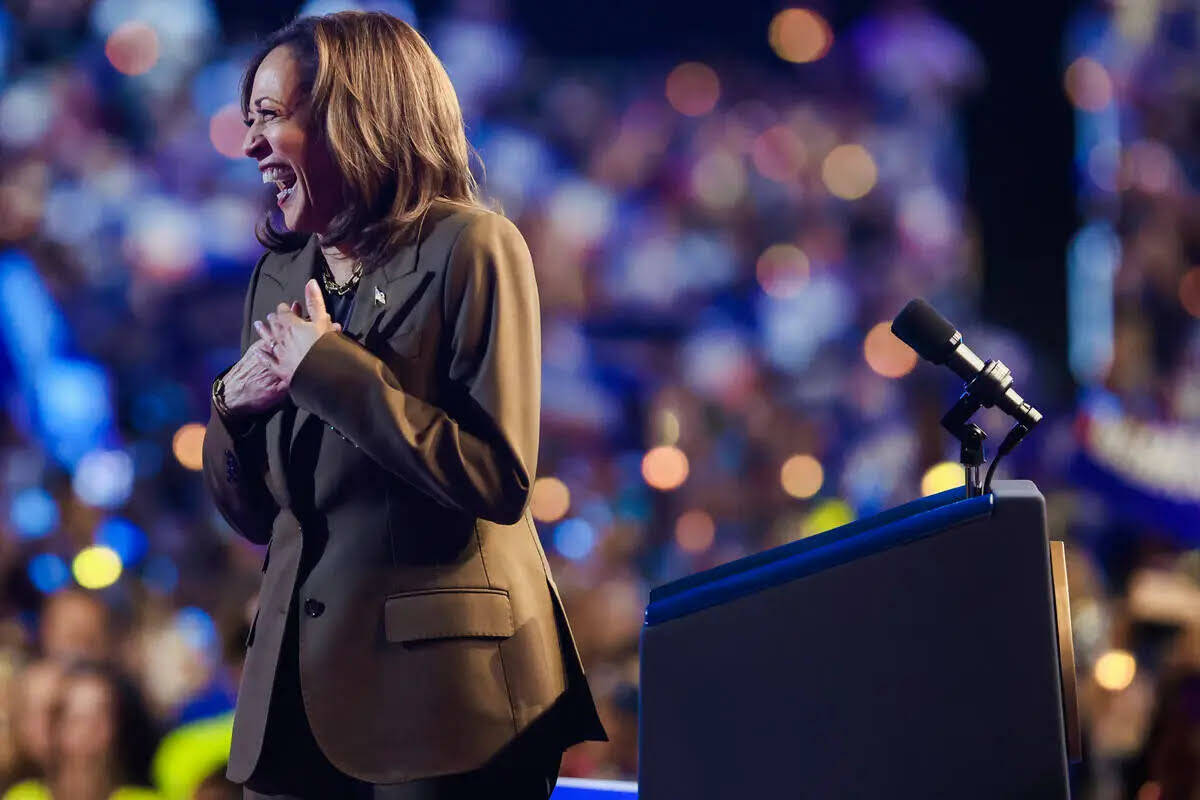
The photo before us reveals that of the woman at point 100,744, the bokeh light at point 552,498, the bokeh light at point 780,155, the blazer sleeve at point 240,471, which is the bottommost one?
the woman at point 100,744

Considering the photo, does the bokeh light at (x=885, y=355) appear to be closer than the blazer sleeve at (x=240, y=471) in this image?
No

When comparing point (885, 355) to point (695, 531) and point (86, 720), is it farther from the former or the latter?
point (86, 720)

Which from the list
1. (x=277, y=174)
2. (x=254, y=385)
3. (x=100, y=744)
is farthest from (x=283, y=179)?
(x=100, y=744)

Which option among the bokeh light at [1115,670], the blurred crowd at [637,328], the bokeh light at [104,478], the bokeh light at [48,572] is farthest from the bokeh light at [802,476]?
the bokeh light at [48,572]

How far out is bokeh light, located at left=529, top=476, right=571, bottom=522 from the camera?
17.9ft

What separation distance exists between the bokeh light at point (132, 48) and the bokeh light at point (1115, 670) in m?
5.00

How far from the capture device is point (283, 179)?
Answer: 1.34 m

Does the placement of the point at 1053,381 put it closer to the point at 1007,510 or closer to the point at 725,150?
the point at 725,150

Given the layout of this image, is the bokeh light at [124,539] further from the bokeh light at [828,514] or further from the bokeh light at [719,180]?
the bokeh light at [719,180]

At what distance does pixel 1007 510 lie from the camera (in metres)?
1.14

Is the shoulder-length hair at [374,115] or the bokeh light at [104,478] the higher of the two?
the shoulder-length hair at [374,115]

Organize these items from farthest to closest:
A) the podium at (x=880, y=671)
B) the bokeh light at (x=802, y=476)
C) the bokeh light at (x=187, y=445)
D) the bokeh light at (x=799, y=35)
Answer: the bokeh light at (x=799, y=35)
the bokeh light at (x=802, y=476)
the bokeh light at (x=187, y=445)
the podium at (x=880, y=671)

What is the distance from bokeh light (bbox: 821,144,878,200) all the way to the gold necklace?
19.1ft

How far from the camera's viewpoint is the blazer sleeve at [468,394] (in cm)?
123
